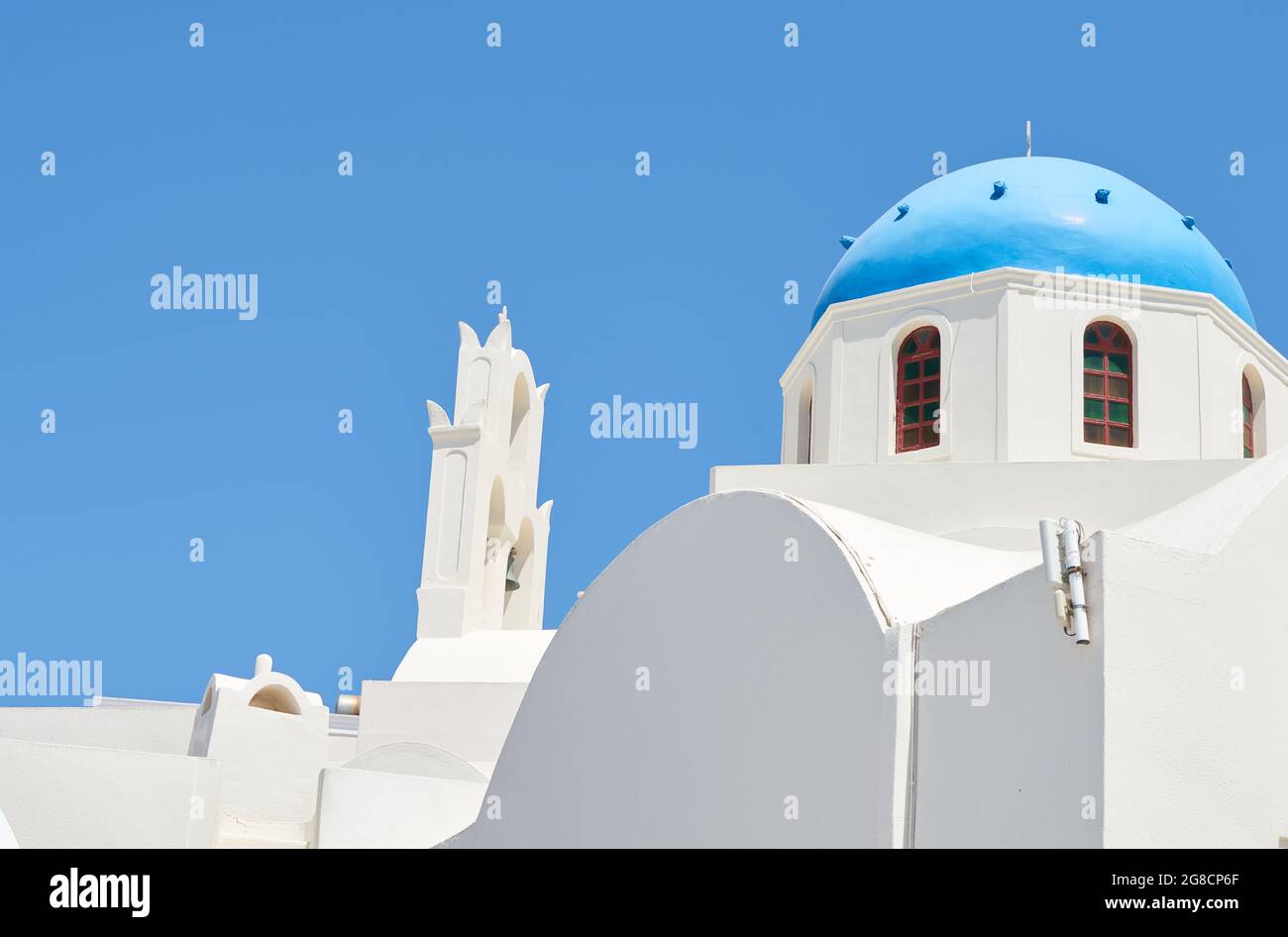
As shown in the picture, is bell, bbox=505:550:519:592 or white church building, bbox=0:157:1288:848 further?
bell, bbox=505:550:519:592

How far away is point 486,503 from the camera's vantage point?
1800 cm

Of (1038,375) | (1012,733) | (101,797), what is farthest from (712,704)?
(101,797)

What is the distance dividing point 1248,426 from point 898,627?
6.92m

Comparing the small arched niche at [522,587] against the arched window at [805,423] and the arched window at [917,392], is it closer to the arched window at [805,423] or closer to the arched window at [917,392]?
the arched window at [805,423]

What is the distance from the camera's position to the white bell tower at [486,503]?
691 inches

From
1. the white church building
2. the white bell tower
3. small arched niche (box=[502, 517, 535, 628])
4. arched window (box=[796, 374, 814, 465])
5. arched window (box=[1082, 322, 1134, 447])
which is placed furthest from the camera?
small arched niche (box=[502, 517, 535, 628])

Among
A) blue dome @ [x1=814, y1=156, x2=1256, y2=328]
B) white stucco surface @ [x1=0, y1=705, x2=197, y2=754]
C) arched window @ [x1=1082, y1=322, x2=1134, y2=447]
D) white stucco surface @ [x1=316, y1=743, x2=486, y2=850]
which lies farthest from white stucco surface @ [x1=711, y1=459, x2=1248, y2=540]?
white stucco surface @ [x1=0, y1=705, x2=197, y2=754]

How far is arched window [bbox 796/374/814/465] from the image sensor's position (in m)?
13.7

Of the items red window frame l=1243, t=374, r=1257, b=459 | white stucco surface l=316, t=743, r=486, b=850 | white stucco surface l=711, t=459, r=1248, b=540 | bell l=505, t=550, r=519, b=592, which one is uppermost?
red window frame l=1243, t=374, r=1257, b=459

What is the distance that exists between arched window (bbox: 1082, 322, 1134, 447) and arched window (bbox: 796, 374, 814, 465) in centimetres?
249

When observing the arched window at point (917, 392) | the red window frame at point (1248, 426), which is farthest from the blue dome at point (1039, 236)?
the red window frame at point (1248, 426)

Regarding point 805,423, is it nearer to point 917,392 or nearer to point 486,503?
point 917,392

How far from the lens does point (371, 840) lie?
1341cm

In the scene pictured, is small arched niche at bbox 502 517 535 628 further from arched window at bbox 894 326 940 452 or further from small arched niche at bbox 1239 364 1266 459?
small arched niche at bbox 1239 364 1266 459
